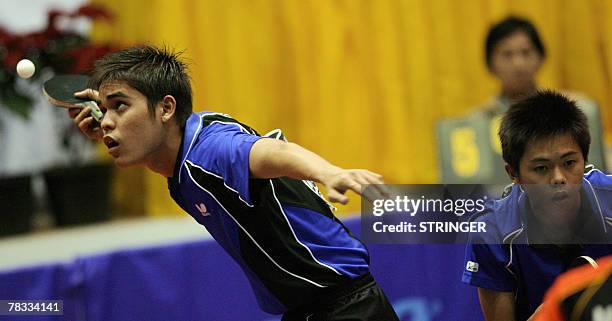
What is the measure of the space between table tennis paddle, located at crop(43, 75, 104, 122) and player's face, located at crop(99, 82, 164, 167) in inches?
3.3

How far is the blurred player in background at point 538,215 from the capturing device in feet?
8.20

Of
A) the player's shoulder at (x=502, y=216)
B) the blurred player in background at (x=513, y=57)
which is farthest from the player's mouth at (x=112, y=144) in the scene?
the blurred player in background at (x=513, y=57)

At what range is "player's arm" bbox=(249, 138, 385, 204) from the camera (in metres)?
1.99

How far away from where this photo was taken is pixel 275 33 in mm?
6027

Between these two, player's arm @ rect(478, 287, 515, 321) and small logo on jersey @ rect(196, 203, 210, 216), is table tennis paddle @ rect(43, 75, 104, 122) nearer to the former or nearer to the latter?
small logo on jersey @ rect(196, 203, 210, 216)

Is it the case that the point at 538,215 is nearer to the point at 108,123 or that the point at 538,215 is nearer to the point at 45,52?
the point at 108,123

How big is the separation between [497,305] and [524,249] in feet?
0.55

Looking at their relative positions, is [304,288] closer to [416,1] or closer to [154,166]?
[154,166]

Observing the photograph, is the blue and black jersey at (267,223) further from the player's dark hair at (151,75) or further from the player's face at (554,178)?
the player's face at (554,178)

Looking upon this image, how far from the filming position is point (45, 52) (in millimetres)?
5566

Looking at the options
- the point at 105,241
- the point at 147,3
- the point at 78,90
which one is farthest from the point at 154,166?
the point at 147,3

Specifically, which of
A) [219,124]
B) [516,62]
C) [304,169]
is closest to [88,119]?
[219,124]

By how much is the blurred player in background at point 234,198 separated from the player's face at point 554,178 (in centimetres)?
49

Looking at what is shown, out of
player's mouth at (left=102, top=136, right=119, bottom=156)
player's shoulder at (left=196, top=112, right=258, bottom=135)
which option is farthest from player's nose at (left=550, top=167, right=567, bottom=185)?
player's mouth at (left=102, top=136, right=119, bottom=156)
